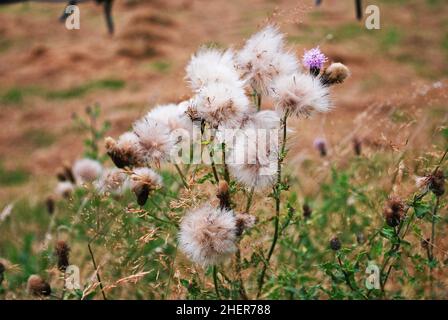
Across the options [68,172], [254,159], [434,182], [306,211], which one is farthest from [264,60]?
[68,172]

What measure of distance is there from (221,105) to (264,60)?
199 mm

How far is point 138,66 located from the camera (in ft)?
23.2

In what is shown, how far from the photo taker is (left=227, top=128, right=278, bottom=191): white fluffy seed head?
46.7 inches

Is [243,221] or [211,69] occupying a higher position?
[211,69]

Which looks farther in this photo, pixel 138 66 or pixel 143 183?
pixel 138 66

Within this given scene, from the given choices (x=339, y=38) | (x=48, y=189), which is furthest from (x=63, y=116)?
(x=339, y=38)

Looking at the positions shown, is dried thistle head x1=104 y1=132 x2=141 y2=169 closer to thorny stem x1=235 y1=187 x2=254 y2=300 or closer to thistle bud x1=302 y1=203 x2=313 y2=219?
thorny stem x1=235 y1=187 x2=254 y2=300

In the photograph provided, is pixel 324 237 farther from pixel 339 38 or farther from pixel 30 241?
pixel 339 38

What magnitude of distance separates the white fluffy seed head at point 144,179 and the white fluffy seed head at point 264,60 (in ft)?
1.10

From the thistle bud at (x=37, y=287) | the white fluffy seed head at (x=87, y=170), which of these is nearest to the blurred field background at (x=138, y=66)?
the white fluffy seed head at (x=87, y=170)

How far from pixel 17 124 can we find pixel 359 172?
457 cm

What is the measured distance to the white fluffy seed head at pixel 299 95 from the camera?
3.83 ft

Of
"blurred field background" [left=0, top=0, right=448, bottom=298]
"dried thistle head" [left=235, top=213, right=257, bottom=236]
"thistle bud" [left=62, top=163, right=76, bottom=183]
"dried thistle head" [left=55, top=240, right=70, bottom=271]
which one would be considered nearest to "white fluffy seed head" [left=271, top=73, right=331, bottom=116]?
"dried thistle head" [left=235, top=213, right=257, bottom=236]
